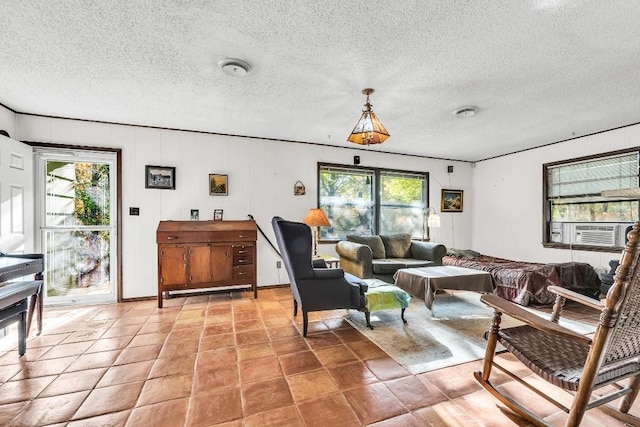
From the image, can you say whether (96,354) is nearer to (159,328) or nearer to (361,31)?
(159,328)

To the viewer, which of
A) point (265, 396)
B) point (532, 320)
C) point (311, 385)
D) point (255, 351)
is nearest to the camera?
point (532, 320)

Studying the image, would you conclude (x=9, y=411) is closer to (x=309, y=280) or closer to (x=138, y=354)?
(x=138, y=354)

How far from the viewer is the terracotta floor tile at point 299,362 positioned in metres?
2.08

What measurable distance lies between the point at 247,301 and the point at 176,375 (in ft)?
5.93

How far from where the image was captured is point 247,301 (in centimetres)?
382

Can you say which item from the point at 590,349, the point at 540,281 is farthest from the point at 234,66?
the point at 540,281

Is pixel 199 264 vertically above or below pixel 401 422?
above

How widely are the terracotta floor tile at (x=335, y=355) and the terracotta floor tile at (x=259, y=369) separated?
359 millimetres

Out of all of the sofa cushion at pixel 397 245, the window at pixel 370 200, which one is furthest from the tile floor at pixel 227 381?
the window at pixel 370 200

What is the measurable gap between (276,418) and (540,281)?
11.8 ft

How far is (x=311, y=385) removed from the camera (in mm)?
→ 1893

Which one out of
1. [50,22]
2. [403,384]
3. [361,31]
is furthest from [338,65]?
[403,384]

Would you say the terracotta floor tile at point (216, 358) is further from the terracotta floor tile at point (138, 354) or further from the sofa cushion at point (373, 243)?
the sofa cushion at point (373, 243)

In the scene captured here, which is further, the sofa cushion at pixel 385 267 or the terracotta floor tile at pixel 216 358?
the sofa cushion at pixel 385 267
